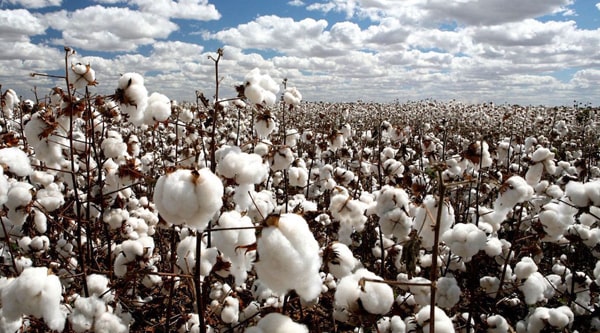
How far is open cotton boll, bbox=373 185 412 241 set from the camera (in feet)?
10.1

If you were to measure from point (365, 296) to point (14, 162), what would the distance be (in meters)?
2.21

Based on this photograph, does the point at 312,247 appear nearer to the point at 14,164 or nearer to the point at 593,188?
the point at 14,164

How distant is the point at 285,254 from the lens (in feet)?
4.91

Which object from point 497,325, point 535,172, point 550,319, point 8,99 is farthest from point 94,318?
point 8,99

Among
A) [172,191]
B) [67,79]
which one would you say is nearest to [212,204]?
[172,191]

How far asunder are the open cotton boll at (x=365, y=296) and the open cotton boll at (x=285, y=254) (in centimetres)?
47

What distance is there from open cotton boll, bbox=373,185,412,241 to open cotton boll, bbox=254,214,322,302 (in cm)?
162

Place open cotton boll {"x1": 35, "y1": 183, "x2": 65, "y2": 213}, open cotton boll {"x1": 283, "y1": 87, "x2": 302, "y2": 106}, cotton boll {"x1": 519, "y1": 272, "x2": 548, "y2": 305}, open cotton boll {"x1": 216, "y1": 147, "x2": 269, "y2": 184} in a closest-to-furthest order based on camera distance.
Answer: open cotton boll {"x1": 216, "y1": 147, "x2": 269, "y2": 184}, cotton boll {"x1": 519, "y1": 272, "x2": 548, "y2": 305}, open cotton boll {"x1": 35, "y1": 183, "x2": 65, "y2": 213}, open cotton boll {"x1": 283, "y1": 87, "x2": 302, "y2": 106}

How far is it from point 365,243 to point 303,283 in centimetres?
434

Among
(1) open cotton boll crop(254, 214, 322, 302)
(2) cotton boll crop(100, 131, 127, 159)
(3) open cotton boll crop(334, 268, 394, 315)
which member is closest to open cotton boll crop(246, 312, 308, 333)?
(1) open cotton boll crop(254, 214, 322, 302)

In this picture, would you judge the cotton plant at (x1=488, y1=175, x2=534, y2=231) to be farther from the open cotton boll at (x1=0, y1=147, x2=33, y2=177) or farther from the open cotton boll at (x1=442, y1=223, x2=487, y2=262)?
the open cotton boll at (x1=0, y1=147, x2=33, y2=177)

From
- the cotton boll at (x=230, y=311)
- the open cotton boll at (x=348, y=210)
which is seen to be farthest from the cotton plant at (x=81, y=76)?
the open cotton boll at (x=348, y=210)

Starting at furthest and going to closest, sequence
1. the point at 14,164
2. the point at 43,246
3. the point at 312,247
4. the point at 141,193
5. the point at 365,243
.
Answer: the point at 141,193 → the point at 365,243 → the point at 43,246 → the point at 14,164 → the point at 312,247

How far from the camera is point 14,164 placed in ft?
8.32
